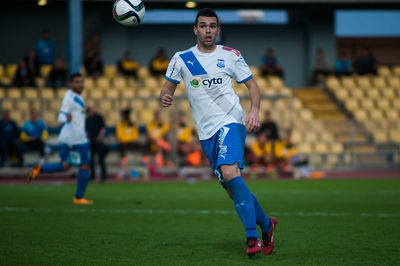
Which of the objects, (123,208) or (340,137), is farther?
(340,137)

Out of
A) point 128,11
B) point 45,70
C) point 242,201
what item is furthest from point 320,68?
point 242,201

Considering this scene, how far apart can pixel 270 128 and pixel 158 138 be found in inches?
128

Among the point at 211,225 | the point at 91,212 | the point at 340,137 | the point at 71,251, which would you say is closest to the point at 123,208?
the point at 91,212

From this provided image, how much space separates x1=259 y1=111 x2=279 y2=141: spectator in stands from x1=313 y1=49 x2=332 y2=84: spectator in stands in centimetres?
803

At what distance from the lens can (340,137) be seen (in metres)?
20.3

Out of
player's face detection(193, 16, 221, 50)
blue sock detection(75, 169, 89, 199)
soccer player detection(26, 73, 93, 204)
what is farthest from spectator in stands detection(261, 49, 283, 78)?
player's face detection(193, 16, 221, 50)

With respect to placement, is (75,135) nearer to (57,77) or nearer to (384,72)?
(57,77)

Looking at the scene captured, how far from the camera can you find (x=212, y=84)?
18.2 ft

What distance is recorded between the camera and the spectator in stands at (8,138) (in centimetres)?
1672

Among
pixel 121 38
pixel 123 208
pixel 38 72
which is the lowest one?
pixel 123 208

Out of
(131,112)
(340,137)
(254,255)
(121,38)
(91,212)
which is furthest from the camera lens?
(121,38)

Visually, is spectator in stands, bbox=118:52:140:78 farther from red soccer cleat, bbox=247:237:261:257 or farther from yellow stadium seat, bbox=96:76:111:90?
red soccer cleat, bbox=247:237:261:257

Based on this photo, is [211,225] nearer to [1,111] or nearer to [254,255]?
[254,255]

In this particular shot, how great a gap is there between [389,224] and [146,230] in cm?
279
